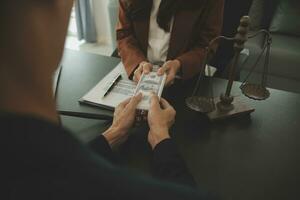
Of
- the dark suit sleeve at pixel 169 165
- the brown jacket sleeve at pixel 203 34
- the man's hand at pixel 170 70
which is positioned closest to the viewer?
the dark suit sleeve at pixel 169 165

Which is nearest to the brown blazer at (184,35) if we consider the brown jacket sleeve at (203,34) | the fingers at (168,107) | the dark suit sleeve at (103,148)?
the brown jacket sleeve at (203,34)

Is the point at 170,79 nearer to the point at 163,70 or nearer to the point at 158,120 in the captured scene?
the point at 163,70

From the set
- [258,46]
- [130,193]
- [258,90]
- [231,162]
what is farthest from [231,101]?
[258,46]

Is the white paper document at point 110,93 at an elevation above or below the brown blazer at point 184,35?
below

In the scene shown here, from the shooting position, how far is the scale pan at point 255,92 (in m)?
0.96

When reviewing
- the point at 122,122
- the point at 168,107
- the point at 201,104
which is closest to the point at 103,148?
the point at 122,122

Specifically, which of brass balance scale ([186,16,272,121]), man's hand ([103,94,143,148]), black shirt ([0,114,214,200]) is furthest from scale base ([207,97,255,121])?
black shirt ([0,114,214,200])

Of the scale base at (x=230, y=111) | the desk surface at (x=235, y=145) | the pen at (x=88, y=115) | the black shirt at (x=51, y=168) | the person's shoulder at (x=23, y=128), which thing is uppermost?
the person's shoulder at (x=23, y=128)

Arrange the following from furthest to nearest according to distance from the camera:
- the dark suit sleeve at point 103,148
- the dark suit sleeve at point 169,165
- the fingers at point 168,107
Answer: the fingers at point 168,107
the dark suit sleeve at point 103,148
the dark suit sleeve at point 169,165

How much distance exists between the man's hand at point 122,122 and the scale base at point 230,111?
0.76ft

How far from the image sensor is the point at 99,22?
3387 mm

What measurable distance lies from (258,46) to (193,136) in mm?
1771

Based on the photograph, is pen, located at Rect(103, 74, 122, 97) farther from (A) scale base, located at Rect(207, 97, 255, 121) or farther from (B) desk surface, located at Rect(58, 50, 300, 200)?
(A) scale base, located at Rect(207, 97, 255, 121)

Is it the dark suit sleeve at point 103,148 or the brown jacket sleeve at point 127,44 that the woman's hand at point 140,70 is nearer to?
the brown jacket sleeve at point 127,44
